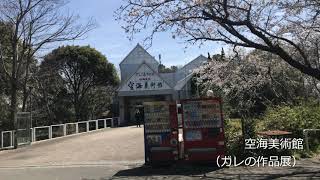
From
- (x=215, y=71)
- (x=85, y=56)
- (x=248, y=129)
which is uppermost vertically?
(x=85, y=56)

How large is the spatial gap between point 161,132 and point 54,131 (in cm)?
2155

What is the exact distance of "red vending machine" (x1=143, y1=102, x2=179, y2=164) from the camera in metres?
17.6

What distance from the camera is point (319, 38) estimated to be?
25891 mm

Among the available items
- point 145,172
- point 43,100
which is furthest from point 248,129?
point 43,100

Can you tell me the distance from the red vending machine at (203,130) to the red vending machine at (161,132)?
42 cm

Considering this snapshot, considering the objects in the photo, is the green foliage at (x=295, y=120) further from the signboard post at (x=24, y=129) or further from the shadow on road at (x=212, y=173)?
the signboard post at (x=24, y=129)

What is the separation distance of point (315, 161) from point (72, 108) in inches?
1891

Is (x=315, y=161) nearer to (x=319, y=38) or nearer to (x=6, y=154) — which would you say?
(x=319, y=38)

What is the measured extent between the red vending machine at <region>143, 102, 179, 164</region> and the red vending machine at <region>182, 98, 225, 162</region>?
42cm

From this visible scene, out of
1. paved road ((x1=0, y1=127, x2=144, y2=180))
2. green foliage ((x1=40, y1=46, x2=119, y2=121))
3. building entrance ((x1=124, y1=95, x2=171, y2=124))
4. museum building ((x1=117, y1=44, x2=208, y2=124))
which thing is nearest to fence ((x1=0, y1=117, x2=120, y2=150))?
paved road ((x1=0, y1=127, x2=144, y2=180))

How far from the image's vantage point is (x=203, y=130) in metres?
17.3

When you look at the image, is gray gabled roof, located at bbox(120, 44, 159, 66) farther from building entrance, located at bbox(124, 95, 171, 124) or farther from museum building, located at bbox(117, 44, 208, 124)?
building entrance, located at bbox(124, 95, 171, 124)

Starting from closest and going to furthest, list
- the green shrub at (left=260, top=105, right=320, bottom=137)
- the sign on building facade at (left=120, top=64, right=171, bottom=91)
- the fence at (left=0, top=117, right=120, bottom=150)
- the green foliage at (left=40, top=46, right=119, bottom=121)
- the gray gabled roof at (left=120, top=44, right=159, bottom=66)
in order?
the green shrub at (left=260, top=105, right=320, bottom=137)
the fence at (left=0, top=117, right=120, bottom=150)
the sign on building facade at (left=120, top=64, right=171, bottom=91)
the green foliage at (left=40, top=46, right=119, bottom=121)
the gray gabled roof at (left=120, top=44, right=159, bottom=66)

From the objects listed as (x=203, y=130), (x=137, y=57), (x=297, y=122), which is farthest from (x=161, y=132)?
(x=137, y=57)
